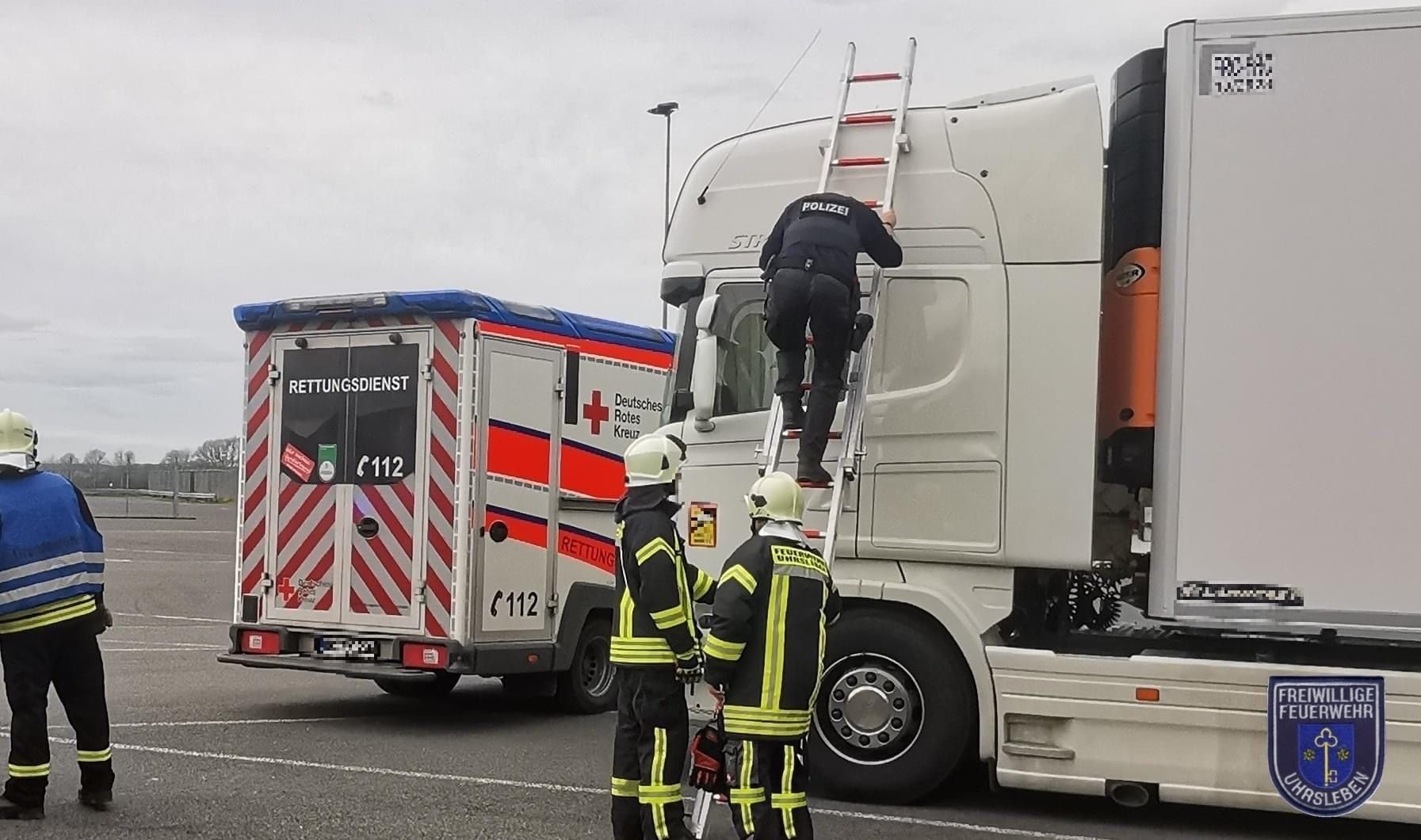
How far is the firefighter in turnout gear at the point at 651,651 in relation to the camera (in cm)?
580

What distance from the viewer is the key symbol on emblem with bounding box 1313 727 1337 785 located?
6152mm

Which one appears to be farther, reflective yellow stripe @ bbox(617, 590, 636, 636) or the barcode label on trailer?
the barcode label on trailer

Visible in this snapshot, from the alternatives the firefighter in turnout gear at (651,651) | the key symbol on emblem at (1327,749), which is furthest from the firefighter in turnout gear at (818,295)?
the key symbol on emblem at (1327,749)

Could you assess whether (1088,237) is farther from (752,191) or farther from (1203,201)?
(752,191)

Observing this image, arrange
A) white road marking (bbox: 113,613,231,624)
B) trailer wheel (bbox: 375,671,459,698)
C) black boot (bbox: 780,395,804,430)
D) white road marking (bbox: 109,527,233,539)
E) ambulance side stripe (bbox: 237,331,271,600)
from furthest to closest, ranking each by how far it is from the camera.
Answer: white road marking (bbox: 109,527,233,539), white road marking (bbox: 113,613,231,624), trailer wheel (bbox: 375,671,459,698), ambulance side stripe (bbox: 237,331,271,600), black boot (bbox: 780,395,804,430)

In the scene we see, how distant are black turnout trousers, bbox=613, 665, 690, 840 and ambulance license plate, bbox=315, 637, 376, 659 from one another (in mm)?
3563

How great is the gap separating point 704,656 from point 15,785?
3124 millimetres

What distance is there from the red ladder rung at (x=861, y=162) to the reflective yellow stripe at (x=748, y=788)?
308 cm

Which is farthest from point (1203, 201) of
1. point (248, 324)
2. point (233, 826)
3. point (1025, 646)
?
point (248, 324)

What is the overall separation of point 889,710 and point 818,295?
196cm

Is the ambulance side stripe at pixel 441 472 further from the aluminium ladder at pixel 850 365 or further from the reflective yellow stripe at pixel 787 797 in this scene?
the reflective yellow stripe at pixel 787 797

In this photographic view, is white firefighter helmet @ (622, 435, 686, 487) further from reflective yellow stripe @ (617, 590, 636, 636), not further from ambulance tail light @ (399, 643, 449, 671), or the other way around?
ambulance tail light @ (399, 643, 449, 671)

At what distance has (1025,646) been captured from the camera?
6770 mm

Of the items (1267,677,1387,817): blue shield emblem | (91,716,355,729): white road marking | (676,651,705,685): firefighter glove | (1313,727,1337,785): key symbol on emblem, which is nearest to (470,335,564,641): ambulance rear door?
(91,716,355,729): white road marking
